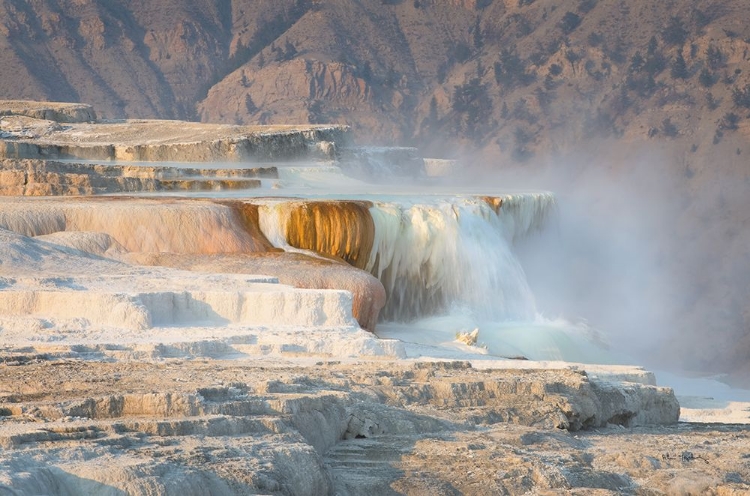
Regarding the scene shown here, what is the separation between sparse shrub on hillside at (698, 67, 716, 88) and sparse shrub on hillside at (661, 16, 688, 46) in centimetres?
239

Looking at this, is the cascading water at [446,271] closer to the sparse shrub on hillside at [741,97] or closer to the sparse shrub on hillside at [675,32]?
the sparse shrub on hillside at [741,97]

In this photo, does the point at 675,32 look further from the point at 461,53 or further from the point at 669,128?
the point at 461,53

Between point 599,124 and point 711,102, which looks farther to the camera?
point 599,124

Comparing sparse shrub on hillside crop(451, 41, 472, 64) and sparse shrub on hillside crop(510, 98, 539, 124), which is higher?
sparse shrub on hillside crop(451, 41, 472, 64)

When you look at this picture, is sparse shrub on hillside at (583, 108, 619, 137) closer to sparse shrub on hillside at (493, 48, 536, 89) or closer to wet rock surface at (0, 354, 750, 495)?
sparse shrub on hillside at (493, 48, 536, 89)

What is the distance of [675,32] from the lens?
161 feet

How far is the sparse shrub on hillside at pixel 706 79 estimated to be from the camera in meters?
46.3

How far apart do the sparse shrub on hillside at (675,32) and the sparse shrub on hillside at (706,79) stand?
7.83 ft

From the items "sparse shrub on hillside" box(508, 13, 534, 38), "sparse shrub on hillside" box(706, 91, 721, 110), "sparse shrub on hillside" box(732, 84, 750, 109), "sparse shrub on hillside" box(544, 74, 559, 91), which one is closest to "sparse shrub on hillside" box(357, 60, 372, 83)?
"sparse shrub on hillside" box(508, 13, 534, 38)

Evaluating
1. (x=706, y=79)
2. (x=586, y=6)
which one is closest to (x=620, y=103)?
(x=706, y=79)

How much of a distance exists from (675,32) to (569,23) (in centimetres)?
381

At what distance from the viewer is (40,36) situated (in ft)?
177

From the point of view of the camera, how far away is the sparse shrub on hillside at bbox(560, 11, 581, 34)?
51.2m

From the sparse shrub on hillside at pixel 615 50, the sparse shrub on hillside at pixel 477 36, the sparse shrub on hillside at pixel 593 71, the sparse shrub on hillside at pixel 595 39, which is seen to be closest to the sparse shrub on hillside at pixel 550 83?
the sparse shrub on hillside at pixel 593 71
